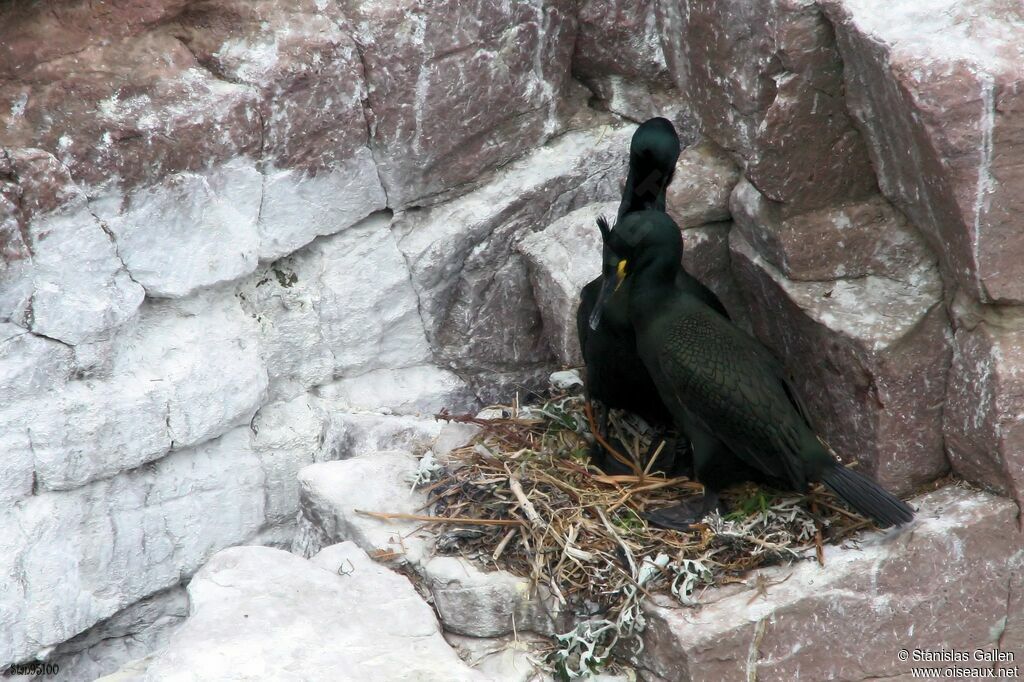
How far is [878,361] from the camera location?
11.3 feet

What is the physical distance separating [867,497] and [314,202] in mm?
1890

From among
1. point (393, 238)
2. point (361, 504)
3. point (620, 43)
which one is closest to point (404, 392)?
point (393, 238)

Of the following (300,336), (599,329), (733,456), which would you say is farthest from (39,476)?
(733,456)

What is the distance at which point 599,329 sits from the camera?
149 inches

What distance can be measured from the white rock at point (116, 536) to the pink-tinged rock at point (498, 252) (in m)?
0.82

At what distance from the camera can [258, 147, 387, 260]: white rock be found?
379 centimetres

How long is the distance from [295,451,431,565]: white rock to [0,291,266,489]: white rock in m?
0.35

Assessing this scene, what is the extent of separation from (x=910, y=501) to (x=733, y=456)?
52cm

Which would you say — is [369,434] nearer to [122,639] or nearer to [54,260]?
[122,639]

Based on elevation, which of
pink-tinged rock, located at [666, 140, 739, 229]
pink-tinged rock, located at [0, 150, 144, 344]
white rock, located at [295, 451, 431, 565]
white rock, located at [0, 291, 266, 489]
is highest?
pink-tinged rock, located at [0, 150, 144, 344]

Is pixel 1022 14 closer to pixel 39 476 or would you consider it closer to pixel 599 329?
pixel 599 329

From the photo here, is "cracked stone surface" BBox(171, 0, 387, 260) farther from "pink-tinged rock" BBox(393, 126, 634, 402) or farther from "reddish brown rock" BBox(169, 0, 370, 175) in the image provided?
"pink-tinged rock" BBox(393, 126, 634, 402)

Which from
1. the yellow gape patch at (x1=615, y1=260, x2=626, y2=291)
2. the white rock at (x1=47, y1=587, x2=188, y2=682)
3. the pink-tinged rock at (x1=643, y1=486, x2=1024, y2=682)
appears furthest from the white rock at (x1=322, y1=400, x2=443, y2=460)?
the pink-tinged rock at (x1=643, y1=486, x2=1024, y2=682)

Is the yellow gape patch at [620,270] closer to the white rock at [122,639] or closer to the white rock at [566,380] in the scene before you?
the white rock at [566,380]
